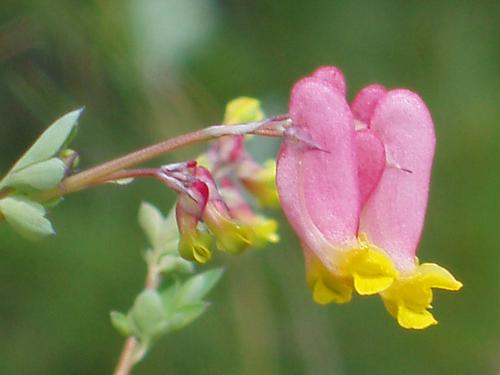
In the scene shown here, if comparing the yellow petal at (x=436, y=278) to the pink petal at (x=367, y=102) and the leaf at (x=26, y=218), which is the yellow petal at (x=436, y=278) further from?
the leaf at (x=26, y=218)

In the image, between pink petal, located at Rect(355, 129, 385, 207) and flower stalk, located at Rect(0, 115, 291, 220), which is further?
pink petal, located at Rect(355, 129, 385, 207)

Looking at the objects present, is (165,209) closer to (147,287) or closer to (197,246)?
(147,287)

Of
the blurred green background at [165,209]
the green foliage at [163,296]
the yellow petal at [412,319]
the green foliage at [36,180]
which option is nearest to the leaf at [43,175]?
the green foliage at [36,180]

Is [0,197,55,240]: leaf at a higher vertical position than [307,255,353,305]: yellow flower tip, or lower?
higher

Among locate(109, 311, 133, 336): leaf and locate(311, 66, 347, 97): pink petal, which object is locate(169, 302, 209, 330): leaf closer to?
locate(109, 311, 133, 336): leaf

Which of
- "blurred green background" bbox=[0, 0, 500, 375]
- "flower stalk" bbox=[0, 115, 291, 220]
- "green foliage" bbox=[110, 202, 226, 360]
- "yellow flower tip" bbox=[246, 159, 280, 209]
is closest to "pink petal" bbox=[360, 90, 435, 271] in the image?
"flower stalk" bbox=[0, 115, 291, 220]

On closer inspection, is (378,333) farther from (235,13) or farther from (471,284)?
(235,13)
